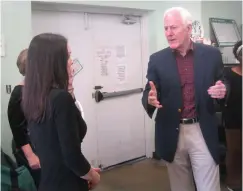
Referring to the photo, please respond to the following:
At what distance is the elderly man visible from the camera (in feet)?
5.64

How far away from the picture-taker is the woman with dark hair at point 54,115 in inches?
46.5

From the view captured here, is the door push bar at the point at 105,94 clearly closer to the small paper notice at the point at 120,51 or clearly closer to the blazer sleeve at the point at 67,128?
the small paper notice at the point at 120,51

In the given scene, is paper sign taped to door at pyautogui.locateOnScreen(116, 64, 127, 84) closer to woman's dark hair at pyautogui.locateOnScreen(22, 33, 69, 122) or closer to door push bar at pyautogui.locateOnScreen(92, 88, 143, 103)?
door push bar at pyautogui.locateOnScreen(92, 88, 143, 103)

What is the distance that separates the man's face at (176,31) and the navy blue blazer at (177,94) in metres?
0.06

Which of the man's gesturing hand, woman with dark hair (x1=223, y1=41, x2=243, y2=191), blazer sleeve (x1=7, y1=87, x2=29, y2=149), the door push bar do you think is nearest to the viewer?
the man's gesturing hand

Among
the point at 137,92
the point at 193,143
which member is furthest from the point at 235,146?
the point at 137,92

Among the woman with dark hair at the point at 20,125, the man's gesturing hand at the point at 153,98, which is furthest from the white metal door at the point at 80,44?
the man's gesturing hand at the point at 153,98

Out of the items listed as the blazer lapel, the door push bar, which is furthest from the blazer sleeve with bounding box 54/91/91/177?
the door push bar

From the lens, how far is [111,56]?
3.57 m

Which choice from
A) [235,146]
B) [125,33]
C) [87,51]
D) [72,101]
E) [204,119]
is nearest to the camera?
[72,101]

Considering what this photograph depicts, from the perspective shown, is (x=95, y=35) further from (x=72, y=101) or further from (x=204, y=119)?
(x=72, y=101)

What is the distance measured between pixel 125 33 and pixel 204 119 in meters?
2.19

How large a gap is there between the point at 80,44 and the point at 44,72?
2166mm

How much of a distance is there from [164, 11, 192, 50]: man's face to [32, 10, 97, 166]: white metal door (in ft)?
5.36
